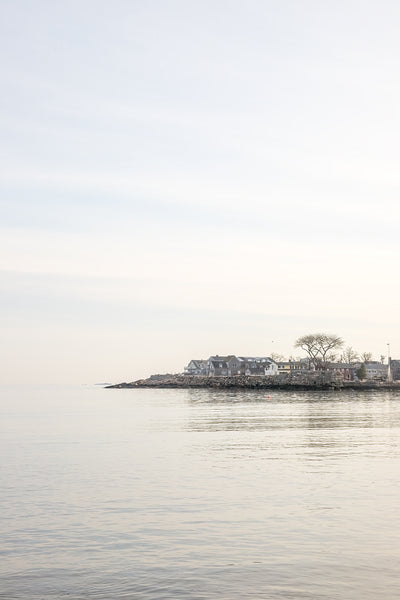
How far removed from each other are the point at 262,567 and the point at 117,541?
482 cm

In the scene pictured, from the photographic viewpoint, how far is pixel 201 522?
21.0m

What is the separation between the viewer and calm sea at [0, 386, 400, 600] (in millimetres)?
14883

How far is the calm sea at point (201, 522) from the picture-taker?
14883mm

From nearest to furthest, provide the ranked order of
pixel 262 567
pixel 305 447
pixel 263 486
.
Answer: pixel 262 567 < pixel 263 486 < pixel 305 447

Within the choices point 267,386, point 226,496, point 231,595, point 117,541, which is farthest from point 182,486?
point 267,386

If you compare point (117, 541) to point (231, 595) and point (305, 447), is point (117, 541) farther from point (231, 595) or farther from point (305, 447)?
point (305, 447)

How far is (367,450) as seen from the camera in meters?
39.6

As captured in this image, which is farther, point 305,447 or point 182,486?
point 305,447

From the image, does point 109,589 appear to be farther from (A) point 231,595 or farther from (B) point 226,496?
(B) point 226,496

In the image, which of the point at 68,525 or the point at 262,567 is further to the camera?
the point at 68,525

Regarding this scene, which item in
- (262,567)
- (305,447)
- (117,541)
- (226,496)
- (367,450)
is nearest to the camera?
(262,567)

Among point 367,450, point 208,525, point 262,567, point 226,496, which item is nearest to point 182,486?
point 226,496

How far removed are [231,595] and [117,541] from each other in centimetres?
570

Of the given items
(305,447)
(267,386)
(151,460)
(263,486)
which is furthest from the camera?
(267,386)
